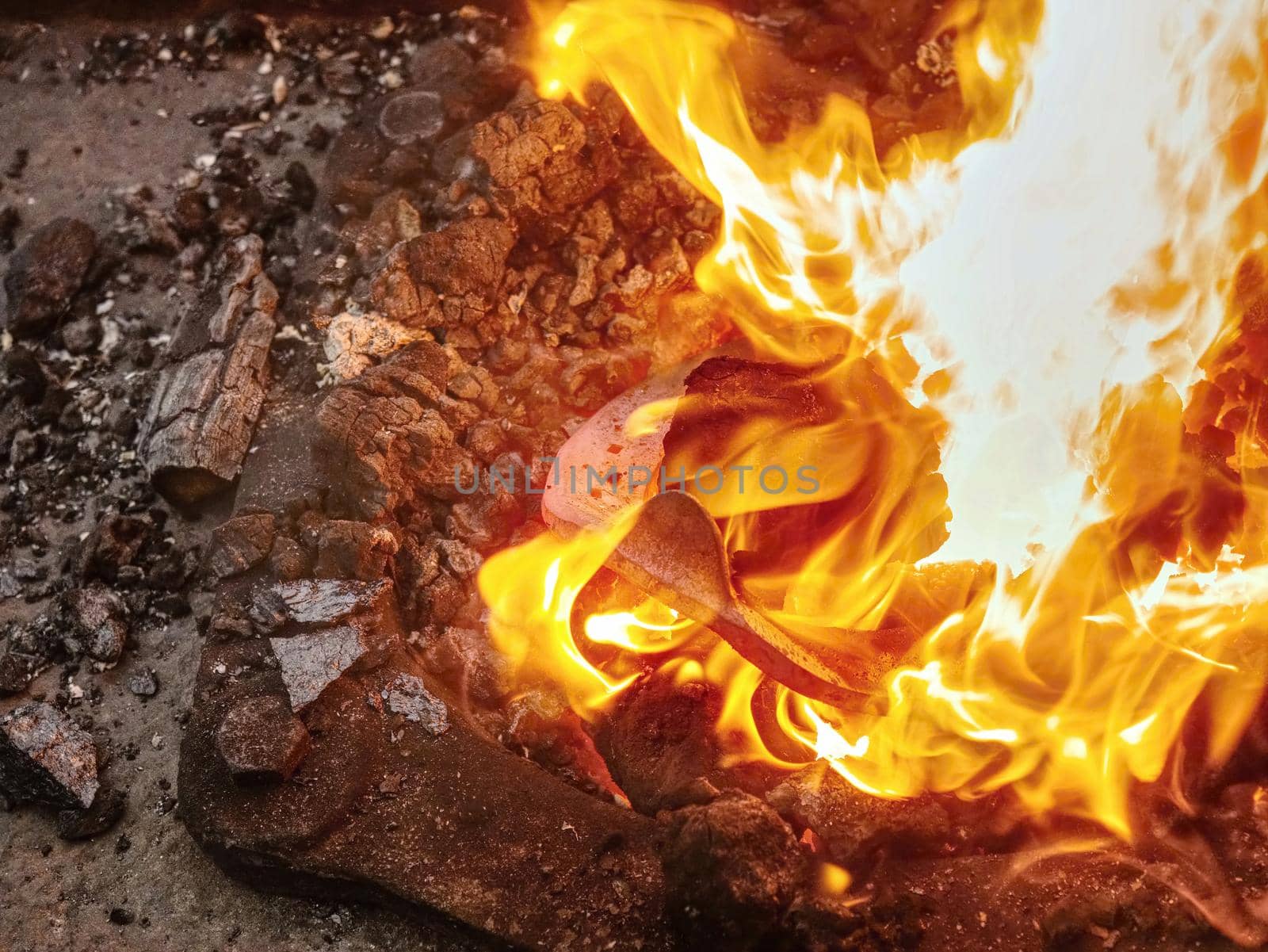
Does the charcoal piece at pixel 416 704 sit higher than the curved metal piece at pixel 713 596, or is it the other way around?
the curved metal piece at pixel 713 596

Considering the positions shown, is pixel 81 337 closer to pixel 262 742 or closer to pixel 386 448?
pixel 386 448

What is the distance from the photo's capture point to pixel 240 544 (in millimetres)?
3891

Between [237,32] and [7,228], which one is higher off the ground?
[237,32]

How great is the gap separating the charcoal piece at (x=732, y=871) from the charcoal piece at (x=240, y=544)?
5.81 ft

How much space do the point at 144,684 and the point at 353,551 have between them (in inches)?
37.2

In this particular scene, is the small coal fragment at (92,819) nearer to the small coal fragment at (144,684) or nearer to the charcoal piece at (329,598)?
the small coal fragment at (144,684)

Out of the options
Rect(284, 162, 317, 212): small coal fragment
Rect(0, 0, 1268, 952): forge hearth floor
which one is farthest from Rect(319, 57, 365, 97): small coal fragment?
Rect(284, 162, 317, 212): small coal fragment

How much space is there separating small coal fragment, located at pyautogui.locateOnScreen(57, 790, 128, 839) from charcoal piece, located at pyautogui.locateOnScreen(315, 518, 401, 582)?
986mm

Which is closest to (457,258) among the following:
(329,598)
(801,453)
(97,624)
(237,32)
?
(329,598)

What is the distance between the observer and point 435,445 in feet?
13.4

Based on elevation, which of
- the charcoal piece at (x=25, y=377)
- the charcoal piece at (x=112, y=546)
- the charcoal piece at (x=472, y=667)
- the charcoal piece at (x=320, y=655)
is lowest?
the charcoal piece at (x=112, y=546)

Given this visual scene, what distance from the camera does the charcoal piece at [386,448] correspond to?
3992 mm

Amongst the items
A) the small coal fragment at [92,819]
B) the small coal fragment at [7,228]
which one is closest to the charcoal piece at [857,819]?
the small coal fragment at [92,819]

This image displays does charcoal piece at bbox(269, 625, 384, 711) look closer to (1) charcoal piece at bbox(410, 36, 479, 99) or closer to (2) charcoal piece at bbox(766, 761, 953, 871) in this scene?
(2) charcoal piece at bbox(766, 761, 953, 871)
